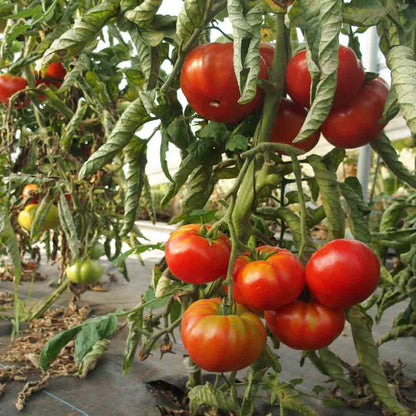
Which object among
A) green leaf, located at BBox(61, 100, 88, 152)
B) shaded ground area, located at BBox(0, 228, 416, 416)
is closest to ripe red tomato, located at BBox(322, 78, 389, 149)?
shaded ground area, located at BBox(0, 228, 416, 416)

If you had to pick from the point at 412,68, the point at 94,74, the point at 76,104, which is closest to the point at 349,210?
the point at 412,68

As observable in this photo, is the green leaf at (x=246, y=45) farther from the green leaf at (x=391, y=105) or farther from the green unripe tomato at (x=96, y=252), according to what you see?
the green unripe tomato at (x=96, y=252)

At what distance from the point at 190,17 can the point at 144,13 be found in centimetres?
6

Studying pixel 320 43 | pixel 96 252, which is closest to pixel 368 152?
pixel 96 252

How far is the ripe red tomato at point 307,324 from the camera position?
0.47 meters

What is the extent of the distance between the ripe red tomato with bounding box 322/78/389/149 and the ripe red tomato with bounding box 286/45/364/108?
10mm

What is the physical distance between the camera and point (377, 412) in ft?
2.89

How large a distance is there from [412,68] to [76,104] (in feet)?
3.78

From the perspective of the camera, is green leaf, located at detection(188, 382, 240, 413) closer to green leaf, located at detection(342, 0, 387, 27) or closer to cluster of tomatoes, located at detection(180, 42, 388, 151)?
cluster of tomatoes, located at detection(180, 42, 388, 151)

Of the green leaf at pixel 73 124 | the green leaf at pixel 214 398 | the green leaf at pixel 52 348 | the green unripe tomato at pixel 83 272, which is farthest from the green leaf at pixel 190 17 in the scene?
the green unripe tomato at pixel 83 272

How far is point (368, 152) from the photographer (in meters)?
1.79

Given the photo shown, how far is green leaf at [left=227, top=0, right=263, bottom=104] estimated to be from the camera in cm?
39

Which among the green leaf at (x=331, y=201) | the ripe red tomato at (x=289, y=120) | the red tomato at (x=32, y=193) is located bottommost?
the red tomato at (x=32, y=193)

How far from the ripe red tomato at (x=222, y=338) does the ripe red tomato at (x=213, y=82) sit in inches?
9.9
